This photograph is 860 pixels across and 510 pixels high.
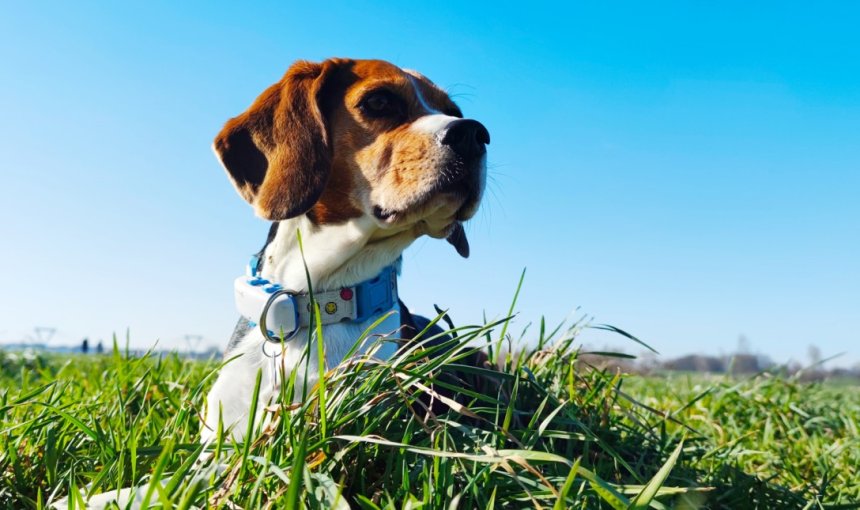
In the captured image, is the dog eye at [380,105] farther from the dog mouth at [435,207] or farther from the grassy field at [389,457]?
the grassy field at [389,457]

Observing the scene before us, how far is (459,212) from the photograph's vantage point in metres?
3.14

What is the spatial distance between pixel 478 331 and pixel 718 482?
1165 mm

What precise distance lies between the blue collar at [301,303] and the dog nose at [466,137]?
596 mm

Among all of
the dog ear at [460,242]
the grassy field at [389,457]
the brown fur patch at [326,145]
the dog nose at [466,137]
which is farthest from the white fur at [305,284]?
the dog ear at [460,242]

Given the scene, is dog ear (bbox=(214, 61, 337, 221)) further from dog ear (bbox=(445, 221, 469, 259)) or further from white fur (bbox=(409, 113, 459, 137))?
dog ear (bbox=(445, 221, 469, 259))

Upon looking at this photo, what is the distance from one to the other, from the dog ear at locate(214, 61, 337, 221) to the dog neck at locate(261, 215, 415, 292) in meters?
0.11

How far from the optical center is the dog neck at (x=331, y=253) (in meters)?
2.86

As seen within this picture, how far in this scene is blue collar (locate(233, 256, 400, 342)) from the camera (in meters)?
2.62

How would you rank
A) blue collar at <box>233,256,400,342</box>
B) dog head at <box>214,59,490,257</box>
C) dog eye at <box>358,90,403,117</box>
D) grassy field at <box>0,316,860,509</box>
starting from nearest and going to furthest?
grassy field at <box>0,316,860,509</box> < blue collar at <box>233,256,400,342</box> < dog head at <box>214,59,490,257</box> < dog eye at <box>358,90,403,117</box>

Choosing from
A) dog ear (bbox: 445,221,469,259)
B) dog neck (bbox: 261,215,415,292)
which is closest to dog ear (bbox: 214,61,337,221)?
dog neck (bbox: 261,215,415,292)

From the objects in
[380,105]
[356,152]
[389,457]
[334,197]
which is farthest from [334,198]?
[389,457]

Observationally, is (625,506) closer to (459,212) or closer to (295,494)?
(295,494)

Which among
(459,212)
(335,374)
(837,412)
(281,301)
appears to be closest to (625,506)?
(335,374)

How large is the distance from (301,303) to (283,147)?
0.88 metres
